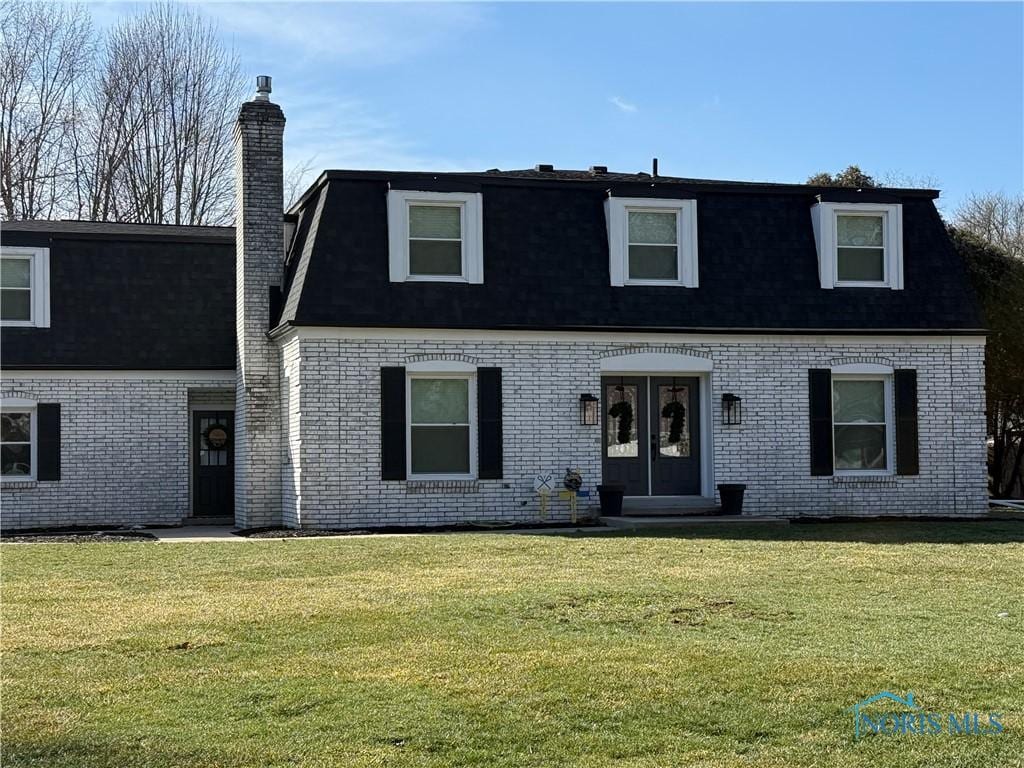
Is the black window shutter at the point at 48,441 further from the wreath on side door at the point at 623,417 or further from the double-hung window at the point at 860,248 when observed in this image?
the double-hung window at the point at 860,248

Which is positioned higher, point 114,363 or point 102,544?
point 114,363

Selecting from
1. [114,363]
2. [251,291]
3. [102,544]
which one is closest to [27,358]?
[114,363]

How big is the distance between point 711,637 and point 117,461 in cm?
1493

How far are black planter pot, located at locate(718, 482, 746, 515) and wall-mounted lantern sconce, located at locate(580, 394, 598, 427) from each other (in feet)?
7.24

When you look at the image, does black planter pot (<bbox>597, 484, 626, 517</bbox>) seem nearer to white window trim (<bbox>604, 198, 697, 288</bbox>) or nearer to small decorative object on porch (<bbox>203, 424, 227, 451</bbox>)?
white window trim (<bbox>604, 198, 697, 288</bbox>)

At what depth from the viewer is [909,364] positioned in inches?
840

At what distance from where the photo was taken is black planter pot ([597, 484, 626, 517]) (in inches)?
788

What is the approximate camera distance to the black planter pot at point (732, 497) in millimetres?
20141

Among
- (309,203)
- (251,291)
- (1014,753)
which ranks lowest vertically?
(1014,753)

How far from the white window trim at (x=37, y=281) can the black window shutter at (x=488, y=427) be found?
7645mm

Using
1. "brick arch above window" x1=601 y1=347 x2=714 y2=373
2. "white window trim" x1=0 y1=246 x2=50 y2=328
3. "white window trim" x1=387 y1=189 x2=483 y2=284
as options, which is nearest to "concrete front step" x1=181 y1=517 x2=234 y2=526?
"white window trim" x1=0 y1=246 x2=50 y2=328

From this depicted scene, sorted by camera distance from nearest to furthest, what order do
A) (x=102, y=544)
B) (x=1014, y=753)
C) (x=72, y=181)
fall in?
(x=1014, y=753) → (x=102, y=544) → (x=72, y=181)

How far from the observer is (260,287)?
2103 centimetres

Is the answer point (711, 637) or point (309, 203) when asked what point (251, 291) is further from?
point (711, 637)
